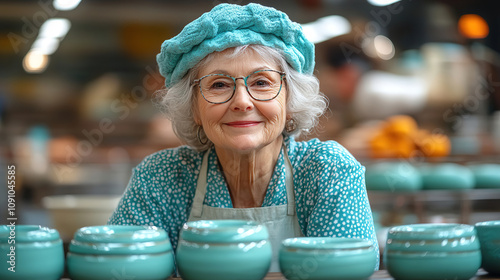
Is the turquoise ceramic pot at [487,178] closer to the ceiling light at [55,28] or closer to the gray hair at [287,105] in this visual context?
the gray hair at [287,105]

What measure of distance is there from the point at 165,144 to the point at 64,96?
1.67m

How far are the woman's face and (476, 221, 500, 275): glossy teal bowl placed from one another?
24.3 inches

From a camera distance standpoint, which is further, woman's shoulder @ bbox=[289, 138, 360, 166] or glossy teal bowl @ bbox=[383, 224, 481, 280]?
woman's shoulder @ bbox=[289, 138, 360, 166]

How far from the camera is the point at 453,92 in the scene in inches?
227

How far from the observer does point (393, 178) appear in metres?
3.07

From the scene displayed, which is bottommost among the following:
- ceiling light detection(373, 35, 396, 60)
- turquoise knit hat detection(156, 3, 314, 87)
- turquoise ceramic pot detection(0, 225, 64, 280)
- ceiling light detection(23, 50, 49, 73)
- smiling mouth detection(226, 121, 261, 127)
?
turquoise ceramic pot detection(0, 225, 64, 280)

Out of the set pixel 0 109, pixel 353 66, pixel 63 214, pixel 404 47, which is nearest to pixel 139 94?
pixel 0 109

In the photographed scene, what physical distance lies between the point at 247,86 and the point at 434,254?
718 mm

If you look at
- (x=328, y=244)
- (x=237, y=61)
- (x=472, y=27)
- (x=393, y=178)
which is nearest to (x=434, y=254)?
(x=328, y=244)

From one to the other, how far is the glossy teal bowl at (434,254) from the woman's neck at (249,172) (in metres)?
0.67

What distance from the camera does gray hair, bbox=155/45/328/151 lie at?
65.3 inches

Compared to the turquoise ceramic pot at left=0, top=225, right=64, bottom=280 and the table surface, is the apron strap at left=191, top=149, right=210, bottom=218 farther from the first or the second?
the turquoise ceramic pot at left=0, top=225, right=64, bottom=280

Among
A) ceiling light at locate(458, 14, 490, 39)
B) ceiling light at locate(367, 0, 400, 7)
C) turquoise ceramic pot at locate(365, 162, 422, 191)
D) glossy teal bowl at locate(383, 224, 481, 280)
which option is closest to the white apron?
glossy teal bowl at locate(383, 224, 481, 280)

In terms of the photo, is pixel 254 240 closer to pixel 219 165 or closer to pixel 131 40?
pixel 219 165
